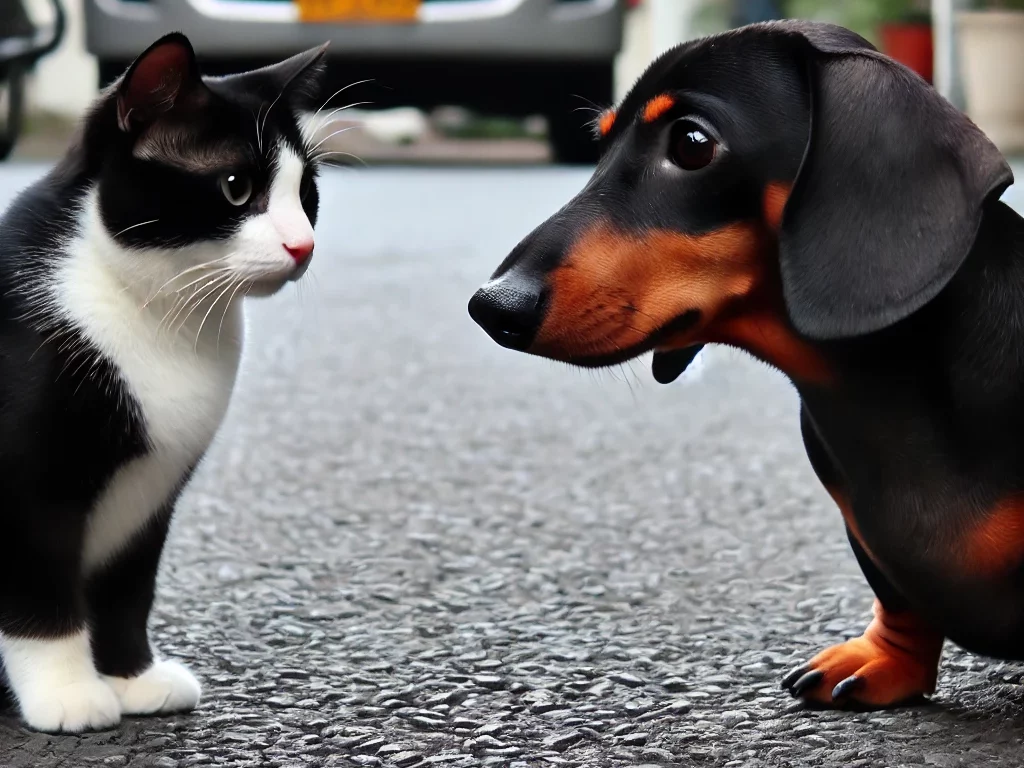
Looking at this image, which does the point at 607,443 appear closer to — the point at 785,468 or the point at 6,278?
the point at 785,468

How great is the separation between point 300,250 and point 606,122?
1.17 ft

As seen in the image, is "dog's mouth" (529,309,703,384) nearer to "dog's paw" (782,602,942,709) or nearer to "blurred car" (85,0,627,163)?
"dog's paw" (782,602,942,709)

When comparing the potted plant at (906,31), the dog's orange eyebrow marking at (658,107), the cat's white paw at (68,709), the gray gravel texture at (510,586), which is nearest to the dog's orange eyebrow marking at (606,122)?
the dog's orange eyebrow marking at (658,107)

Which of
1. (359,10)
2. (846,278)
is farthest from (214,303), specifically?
(359,10)

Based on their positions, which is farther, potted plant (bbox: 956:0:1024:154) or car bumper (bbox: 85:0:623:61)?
potted plant (bbox: 956:0:1024:154)

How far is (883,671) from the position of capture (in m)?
1.56

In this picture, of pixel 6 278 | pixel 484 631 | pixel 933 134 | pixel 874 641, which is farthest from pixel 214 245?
pixel 874 641

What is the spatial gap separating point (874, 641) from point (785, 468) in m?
1.10

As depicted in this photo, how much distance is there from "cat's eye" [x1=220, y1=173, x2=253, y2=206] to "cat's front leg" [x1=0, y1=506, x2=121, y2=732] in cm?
36

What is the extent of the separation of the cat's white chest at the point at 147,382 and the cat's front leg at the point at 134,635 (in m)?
0.03

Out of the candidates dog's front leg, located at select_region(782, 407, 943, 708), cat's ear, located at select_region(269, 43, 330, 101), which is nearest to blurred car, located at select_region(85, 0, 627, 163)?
cat's ear, located at select_region(269, 43, 330, 101)

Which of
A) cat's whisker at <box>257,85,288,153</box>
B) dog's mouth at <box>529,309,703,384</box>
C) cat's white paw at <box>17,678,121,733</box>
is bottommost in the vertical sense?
cat's white paw at <box>17,678,121,733</box>

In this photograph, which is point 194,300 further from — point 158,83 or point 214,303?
point 158,83

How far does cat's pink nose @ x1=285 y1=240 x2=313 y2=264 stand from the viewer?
4.99 ft
